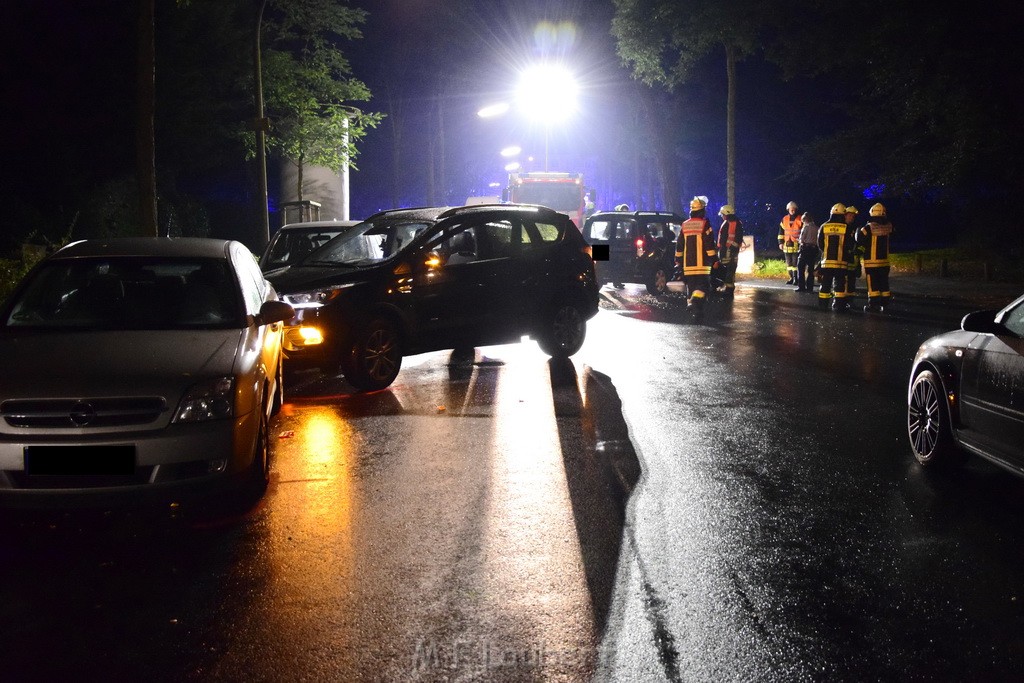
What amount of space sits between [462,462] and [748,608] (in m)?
3.24

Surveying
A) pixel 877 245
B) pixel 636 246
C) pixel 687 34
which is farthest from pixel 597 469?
pixel 687 34

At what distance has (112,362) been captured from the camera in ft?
20.0

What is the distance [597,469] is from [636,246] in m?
17.7

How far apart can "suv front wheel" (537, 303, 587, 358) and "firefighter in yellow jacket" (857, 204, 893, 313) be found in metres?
8.06

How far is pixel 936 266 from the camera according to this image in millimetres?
30344

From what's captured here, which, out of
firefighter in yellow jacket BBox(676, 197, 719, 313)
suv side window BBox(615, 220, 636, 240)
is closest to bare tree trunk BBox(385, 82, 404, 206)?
suv side window BBox(615, 220, 636, 240)

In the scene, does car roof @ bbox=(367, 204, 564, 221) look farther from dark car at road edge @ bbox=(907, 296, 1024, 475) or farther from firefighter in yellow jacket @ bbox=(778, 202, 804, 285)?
firefighter in yellow jacket @ bbox=(778, 202, 804, 285)

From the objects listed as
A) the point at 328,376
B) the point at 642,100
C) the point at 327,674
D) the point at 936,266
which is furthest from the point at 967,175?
the point at 327,674

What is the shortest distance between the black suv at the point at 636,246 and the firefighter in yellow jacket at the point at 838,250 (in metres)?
5.21

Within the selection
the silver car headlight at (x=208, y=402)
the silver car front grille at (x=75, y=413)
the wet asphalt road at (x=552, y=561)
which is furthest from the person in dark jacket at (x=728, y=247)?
the silver car front grille at (x=75, y=413)

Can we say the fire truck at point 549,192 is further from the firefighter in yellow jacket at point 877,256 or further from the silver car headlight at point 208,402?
the silver car headlight at point 208,402

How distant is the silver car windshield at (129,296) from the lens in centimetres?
696

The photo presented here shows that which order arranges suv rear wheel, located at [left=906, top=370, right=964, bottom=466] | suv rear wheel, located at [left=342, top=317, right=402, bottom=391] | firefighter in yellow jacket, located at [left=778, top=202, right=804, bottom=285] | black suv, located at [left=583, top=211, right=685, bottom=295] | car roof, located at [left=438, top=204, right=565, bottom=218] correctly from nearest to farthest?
suv rear wheel, located at [left=906, top=370, right=964, bottom=466]
suv rear wheel, located at [left=342, top=317, right=402, bottom=391]
car roof, located at [left=438, top=204, right=565, bottom=218]
black suv, located at [left=583, top=211, right=685, bottom=295]
firefighter in yellow jacket, located at [left=778, top=202, right=804, bottom=285]

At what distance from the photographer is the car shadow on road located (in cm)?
531
